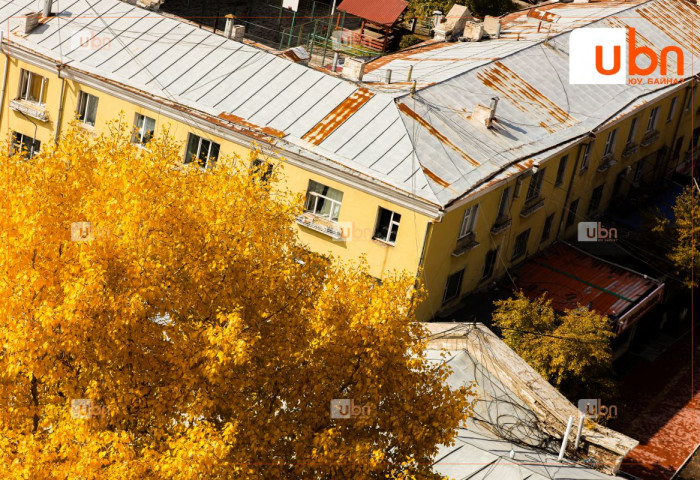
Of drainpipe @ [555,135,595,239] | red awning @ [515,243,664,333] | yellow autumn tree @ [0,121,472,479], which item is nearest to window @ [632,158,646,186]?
drainpipe @ [555,135,595,239]

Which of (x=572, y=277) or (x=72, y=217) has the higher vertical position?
(x=72, y=217)

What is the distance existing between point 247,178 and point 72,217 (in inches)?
223

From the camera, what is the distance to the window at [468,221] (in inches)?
1945

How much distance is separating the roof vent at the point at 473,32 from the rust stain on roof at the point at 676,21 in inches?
551

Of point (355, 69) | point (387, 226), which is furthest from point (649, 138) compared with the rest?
point (387, 226)

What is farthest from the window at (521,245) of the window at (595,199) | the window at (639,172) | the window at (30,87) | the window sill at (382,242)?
the window at (30,87)

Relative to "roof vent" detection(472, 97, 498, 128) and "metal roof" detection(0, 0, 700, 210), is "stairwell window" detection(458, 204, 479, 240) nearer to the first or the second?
"metal roof" detection(0, 0, 700, 210)

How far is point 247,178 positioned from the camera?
1288 inches

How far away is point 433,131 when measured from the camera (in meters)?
50.8

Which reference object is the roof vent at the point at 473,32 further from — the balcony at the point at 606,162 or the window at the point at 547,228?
the window at the point at 547,228

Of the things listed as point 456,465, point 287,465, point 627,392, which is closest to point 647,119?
point 627,392

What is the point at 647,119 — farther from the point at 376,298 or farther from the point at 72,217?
the point at 72,217

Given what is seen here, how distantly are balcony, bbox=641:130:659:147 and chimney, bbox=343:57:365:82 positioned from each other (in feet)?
71.9

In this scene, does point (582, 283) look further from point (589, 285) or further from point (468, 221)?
point (468, 221)
